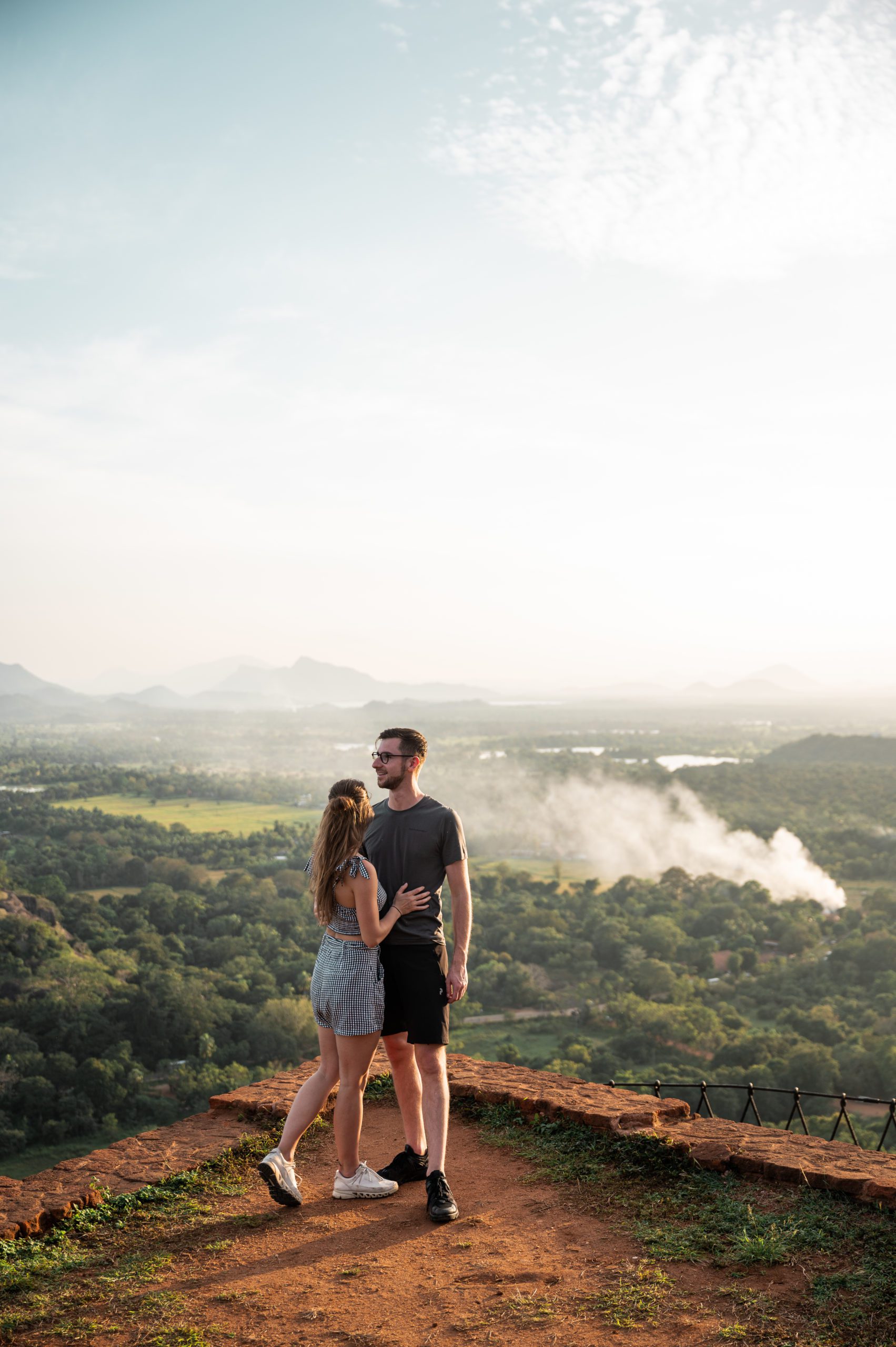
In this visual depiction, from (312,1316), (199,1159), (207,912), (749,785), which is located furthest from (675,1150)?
(749,785)

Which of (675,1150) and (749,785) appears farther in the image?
(749,785)

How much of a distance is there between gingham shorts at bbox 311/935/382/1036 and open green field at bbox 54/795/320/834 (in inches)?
2272

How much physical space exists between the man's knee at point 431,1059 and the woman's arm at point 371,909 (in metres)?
0.53

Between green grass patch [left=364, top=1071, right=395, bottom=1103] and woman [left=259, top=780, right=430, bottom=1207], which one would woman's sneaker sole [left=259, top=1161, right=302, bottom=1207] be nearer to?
woman [left=259, top=780, right=430, bottom=1207]

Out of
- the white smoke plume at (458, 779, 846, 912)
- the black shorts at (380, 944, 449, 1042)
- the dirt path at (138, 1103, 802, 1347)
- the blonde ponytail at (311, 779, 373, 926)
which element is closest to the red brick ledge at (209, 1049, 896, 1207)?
the dirt path at (138, 1103, 802, 1347)

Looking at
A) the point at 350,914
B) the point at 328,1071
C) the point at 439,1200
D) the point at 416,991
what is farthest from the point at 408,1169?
the point at 350,914

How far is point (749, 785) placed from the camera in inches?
3120

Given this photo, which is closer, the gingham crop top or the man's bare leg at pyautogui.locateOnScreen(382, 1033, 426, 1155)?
the gingham crop top

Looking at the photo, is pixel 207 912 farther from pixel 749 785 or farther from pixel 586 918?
pixel 749 785

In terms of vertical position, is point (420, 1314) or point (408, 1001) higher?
point (408, 1001)

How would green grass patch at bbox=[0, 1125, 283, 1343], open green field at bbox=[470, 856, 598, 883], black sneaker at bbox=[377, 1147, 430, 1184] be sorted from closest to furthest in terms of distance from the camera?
green grass patch at bbox=[0, 1125, 283, 1343], black sneaker at bbox=[377, 1147, 430, 1184], open green field at bbox=[470, 856, 598, 883]

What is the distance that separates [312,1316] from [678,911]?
4496cm

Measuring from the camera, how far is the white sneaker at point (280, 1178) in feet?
13.7

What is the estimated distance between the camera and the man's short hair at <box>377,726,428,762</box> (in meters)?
4.21
